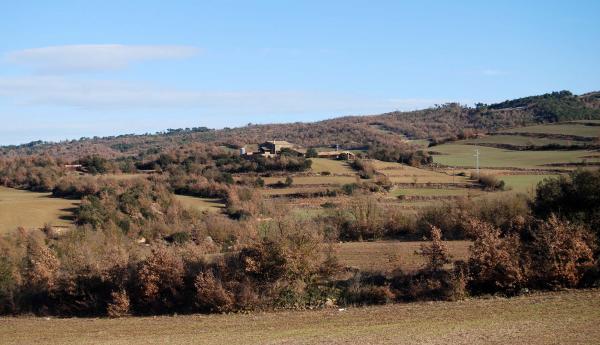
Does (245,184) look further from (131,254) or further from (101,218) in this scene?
(131,254)

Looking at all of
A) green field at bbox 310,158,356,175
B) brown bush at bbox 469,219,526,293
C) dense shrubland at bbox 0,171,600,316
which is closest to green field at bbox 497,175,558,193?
green field at bbox 310,158,356,175

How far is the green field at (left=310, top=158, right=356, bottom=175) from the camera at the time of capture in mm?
71188

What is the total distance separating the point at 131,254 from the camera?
28500 millimetres

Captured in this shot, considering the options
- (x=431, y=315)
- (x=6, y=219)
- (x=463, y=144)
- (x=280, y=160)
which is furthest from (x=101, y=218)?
(x=463, y=144)

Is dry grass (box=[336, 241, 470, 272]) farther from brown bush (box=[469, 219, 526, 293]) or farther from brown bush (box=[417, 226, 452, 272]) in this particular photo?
brown bush (box=[469, 219, 526, 293])

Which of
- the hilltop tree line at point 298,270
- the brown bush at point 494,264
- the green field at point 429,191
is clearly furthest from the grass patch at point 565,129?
the brown bush at point 494,264

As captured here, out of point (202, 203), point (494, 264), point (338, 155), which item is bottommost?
point (202, 203)

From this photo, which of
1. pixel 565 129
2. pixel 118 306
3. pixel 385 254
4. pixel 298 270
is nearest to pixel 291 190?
pixel 385 254

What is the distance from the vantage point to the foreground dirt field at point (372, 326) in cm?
1670

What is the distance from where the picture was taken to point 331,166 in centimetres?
7431

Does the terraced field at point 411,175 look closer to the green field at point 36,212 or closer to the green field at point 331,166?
the green field at point 331,166

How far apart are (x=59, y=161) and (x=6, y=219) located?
42613 millimetres

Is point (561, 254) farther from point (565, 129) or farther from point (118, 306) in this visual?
point (565, 129)

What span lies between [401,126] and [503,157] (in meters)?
74.5
